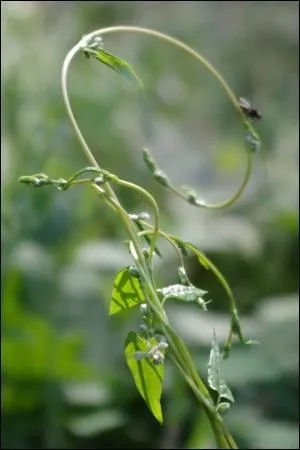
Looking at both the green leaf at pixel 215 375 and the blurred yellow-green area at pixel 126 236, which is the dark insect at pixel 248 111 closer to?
the green leaf at pixel 215 375

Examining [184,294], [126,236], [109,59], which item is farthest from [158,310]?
[126,236]

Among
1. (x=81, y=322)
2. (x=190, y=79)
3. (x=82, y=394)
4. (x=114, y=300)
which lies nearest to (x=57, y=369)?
(x=82, y=394)

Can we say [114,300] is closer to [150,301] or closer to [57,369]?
[150,301]

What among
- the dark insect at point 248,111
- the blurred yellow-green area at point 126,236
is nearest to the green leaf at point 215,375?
the dark insect at point 248,111

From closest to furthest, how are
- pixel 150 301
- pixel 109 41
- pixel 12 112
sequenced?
pixel 150 301
pixel 12 112
pixel 109 41

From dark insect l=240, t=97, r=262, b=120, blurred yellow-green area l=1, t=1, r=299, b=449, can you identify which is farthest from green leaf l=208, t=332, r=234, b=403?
blurred yellow-green area l=1, t=1, r=299, b=449

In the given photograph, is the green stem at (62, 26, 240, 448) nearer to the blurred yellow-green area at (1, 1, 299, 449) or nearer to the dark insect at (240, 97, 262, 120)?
the dark insect at (240, 97, 262, 120)

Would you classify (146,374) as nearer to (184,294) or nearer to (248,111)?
(184,294)
